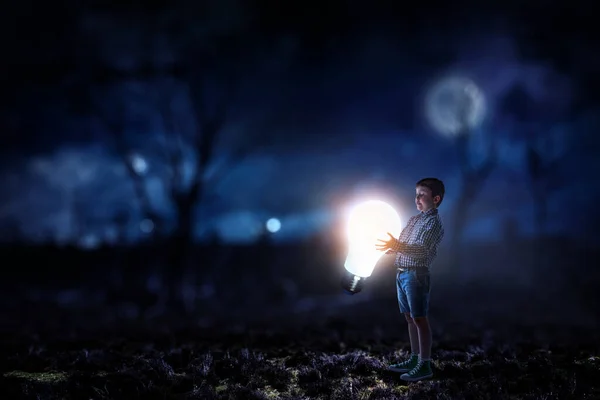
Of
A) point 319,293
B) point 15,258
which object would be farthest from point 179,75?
point 15,258

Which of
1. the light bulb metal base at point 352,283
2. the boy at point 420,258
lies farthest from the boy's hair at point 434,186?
the light bulb metal base at point 352,283

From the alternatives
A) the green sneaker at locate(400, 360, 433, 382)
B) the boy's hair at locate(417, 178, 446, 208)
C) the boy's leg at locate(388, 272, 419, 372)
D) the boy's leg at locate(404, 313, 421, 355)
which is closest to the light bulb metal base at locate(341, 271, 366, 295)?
the boy's leg at locate(388, 272, 419, 372)

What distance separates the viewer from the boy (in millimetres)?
6547

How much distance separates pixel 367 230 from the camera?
6.99m

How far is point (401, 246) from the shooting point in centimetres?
654

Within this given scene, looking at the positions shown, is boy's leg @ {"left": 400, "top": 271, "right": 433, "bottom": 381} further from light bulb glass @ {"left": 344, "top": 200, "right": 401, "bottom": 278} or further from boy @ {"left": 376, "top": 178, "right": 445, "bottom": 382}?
light bulb glass @ {"left": 344, "top": 200, "right": 401, "bottom": 278}

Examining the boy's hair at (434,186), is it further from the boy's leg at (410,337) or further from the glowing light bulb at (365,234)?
the boy's leg at (410,337)

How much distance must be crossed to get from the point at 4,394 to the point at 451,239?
3857cm

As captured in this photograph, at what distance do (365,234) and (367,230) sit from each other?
0.06 meters

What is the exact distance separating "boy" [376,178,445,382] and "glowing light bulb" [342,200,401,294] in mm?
210

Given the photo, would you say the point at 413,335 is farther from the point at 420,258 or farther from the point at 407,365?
the point at 420,258

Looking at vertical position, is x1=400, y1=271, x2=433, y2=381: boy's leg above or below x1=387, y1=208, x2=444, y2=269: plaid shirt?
below

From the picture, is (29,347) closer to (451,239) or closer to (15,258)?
(451,239)

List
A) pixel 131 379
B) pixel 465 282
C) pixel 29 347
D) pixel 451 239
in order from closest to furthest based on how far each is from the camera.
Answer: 1. pixel 131 379
2. pixel 29 347
3. pixel 465 282
4. pixel 451 239
